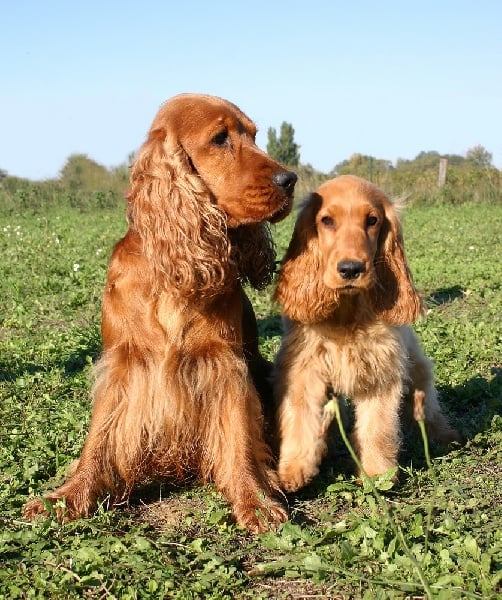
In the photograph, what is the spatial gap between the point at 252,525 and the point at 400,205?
6.24ft

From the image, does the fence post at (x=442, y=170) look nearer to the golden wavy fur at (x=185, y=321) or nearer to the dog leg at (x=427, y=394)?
the dog leg at (x=427, y=394)

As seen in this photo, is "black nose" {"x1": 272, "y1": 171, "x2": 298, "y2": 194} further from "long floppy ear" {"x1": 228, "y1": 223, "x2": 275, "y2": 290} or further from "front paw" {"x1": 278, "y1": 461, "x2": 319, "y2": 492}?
"front paw" {"x1": 278, "y1": 461, "x2": 319, "y2": 492}

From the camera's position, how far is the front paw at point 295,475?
149 inches

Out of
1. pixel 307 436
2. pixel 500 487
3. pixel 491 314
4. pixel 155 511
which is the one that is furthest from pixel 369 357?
pixel 491 314

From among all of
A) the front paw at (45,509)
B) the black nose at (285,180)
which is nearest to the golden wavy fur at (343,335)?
the black nose at (285,180)


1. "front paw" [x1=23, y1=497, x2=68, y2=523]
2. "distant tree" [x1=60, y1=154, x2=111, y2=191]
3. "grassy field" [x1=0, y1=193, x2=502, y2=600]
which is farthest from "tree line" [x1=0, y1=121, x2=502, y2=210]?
"front paw" [x1=23, y1=497, x2=68, y2=523]

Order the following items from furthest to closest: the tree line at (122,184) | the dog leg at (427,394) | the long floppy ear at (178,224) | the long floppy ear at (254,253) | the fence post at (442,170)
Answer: the fence post at (442,170) → the tree line at (122,184) → the dog leg at (427,394) → the long floppy ear at (254,253) → the long floppy ear at (178,224)

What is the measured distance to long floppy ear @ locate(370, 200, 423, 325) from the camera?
12.8 feet

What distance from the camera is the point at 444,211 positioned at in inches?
778

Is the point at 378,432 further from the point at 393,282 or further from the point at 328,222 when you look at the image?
the point at 328,222

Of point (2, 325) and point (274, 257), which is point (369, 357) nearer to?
point (274, 257)

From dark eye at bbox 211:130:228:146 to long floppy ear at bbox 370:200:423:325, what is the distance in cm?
101

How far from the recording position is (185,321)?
11.4ft

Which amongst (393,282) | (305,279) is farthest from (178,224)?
(393,282)
